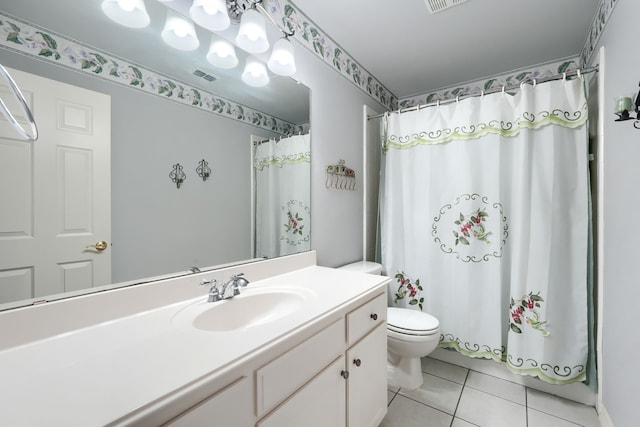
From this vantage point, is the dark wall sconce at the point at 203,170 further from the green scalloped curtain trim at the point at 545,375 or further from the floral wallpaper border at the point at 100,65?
the green scalloped curtain trim at the point at 545,375

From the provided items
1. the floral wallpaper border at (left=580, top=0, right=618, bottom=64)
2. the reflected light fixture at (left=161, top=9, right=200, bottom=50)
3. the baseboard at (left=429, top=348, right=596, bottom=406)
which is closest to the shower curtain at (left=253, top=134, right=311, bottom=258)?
the reflected light fixture at (left=161, top=9, right=200, bottom=50)

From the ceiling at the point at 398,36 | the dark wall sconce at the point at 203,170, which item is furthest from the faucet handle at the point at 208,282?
the ceiling at the point at 398,36

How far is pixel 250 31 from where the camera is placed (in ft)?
4.12

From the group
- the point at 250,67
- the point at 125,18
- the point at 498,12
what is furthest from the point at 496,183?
the point at 125,18

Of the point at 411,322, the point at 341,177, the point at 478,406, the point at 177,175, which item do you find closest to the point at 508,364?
the point at 478,406

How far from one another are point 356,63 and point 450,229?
1489mm

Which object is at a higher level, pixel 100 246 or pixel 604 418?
pixel 100 246

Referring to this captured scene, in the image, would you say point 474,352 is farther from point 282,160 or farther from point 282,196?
point 282,160

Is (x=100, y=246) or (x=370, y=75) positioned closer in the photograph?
(x=100, y=246)

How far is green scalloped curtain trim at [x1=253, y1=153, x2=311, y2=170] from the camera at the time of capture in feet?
4.74

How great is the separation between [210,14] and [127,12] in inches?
12.1

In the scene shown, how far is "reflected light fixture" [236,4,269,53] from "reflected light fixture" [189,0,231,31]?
0.08 meters

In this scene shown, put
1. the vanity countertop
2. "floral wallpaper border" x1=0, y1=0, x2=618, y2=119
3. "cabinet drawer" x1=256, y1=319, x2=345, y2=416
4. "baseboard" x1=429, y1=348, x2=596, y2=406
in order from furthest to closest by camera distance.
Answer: "baseboard" x1=429, y1=348, x2=596, y2=406, "floral wallpaper border" x1=0, y1=0, x2=618, y2=119, "cabinet drawer" x1=256, y1=319, x2=345, y2=416, the vanity countertop

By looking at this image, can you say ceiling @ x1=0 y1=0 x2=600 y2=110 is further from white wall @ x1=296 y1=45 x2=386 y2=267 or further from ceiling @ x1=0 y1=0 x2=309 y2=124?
white wall @ x1=296 y1=45 x2=386 y2=267
